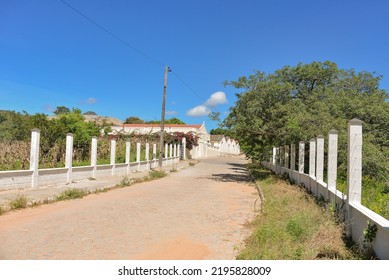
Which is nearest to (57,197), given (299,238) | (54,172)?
(54,172)

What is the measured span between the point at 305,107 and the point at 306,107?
0.23 metres

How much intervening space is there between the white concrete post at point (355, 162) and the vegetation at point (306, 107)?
288 inches

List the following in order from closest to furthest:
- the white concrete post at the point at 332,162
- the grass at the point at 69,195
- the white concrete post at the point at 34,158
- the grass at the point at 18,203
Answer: the white concrete post at the point at 332,162 → the grass at the point at 18,203 → the grass at the point at 69,195 → the white concrete post at the point at 34,158

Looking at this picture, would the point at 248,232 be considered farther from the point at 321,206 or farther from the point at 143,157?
the point at 143,157

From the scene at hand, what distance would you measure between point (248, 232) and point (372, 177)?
8.07 meters

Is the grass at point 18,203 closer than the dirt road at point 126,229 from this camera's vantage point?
No

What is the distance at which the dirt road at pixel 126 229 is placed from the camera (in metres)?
5.80

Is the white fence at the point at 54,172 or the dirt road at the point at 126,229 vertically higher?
the white fence at the point at 54,172

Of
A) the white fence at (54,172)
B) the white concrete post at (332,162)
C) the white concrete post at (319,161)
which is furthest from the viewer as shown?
the white fence at (54,172)

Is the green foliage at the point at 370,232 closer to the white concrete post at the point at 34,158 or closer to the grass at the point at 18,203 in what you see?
the grass at the point at 18,203

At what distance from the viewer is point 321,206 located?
370 inches

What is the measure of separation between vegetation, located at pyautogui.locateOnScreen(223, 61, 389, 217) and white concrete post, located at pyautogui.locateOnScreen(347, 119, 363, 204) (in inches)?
288

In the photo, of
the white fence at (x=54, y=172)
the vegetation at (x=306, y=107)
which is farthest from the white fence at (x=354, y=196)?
the white fence at (x=54, y=172)
